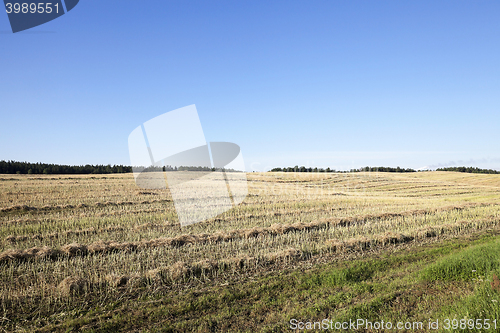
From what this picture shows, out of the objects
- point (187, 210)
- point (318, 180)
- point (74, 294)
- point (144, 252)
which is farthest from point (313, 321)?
point (318, 180)

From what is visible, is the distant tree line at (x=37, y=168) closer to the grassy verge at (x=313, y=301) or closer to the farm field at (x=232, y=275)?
the farm field at (x=232, y=275)

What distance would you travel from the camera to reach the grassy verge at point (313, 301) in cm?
559

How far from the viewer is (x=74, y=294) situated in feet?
22.9

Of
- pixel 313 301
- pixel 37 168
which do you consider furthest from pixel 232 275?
pixel 37 168

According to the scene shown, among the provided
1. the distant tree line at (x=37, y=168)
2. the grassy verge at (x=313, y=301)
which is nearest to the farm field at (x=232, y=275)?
the grassy verge at (x=313, y=301)

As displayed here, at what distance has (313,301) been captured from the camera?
6570 millimetres

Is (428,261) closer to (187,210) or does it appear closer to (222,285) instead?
(222,285)

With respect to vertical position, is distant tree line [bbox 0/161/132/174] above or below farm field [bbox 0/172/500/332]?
above

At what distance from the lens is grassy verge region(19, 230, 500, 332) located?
18.3 feet

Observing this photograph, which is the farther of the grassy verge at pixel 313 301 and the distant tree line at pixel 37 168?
the distant tree line at pixel 37 168

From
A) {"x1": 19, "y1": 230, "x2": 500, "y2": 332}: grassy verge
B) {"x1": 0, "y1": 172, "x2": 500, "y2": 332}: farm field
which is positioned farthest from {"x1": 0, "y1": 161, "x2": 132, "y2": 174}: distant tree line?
{"x1": 19, "y1": 230, "x2": 500, "y2": 332}: grassy verge

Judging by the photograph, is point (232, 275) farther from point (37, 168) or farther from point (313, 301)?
point (37, 168)

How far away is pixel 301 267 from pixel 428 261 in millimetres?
4239

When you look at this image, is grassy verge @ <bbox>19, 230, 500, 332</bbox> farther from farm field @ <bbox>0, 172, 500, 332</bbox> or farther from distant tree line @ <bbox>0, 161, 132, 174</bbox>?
distant tree line @ <bbox>0, 161, 132, 174</bbox>
